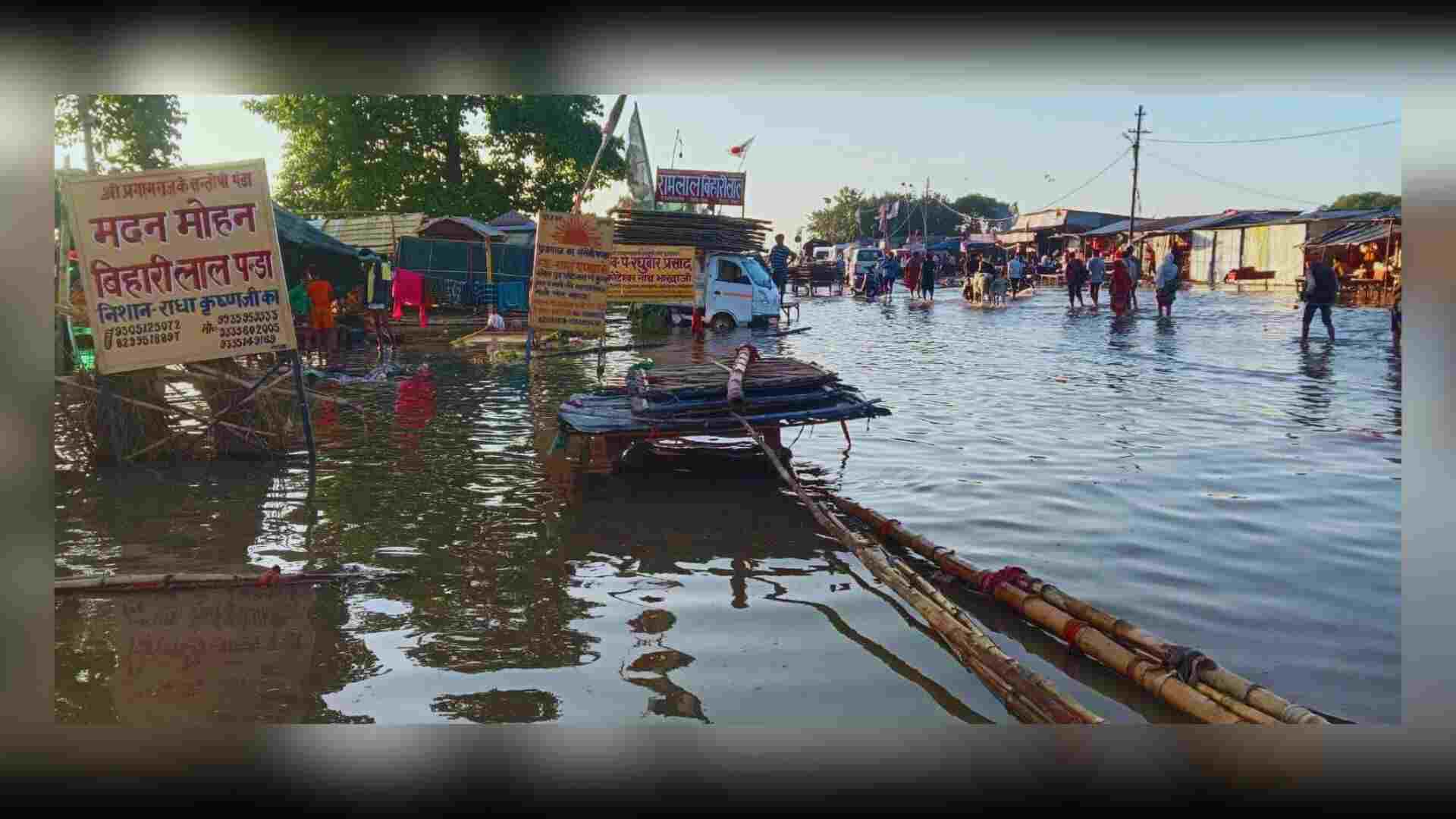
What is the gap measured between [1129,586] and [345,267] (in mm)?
19019

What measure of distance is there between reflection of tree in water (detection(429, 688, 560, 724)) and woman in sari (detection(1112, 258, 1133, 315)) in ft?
81.4

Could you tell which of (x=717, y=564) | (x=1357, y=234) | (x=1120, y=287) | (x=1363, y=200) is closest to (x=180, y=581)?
(x=717, y=564)

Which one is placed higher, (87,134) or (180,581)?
(87,134)

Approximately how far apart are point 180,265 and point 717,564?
4848mm

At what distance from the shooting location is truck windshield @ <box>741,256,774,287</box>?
83.3 ft

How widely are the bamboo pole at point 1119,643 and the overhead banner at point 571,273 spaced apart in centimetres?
872

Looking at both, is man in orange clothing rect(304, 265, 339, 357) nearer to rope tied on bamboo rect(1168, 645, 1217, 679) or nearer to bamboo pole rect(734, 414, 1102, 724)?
bamboo pole rect(734, 414, 1102, 724)

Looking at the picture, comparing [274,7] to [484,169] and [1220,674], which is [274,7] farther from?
[484,169]

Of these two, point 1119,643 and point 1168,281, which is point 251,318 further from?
point 1168,281

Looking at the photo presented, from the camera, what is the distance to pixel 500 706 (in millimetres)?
4863

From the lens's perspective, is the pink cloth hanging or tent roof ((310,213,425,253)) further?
tent roof ((310,213,425,253))

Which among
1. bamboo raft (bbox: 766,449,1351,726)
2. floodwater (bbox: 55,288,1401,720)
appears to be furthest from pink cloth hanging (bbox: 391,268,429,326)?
bamboo raft (bbox: 766,449,1351,726)

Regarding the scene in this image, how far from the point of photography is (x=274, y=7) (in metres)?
3.51

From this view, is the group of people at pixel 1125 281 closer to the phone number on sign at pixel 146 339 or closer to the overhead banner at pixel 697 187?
the overhead banner at pixel 697 187
